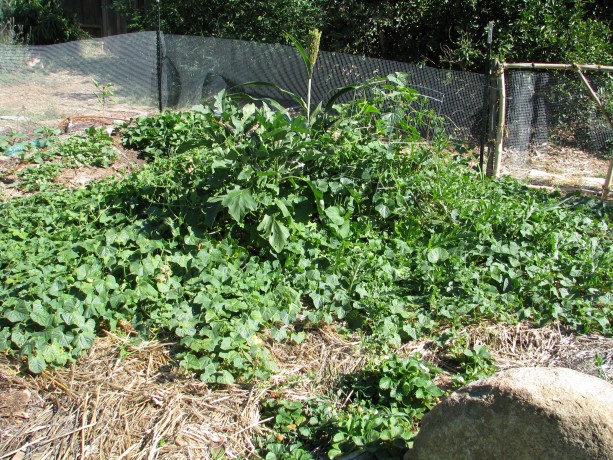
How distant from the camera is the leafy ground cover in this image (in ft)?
11.2

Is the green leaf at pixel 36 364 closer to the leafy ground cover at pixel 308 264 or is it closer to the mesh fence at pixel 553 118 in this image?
the leafy ground cover at pixel 308 264

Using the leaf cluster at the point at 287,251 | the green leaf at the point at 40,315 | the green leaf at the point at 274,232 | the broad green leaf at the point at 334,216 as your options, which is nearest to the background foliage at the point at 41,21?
the leaf cluster at the point at 287,251

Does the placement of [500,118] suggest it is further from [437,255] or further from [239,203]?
[239,203]

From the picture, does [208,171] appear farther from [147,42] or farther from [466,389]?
[147,42]

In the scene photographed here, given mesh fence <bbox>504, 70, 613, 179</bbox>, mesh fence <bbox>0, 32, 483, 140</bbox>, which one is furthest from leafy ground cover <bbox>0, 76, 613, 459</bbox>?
mesh fence <bbox>0, 32, 483, 140</bbox>

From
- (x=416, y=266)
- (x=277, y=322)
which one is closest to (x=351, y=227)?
(x=416, y=266)

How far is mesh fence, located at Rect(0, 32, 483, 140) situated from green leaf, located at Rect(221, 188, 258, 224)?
5054 millimetres

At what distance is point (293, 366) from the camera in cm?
361

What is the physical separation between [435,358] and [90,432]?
6.41ft

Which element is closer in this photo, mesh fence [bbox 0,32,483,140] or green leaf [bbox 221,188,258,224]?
green leaf [bbox 221,188,258,224]

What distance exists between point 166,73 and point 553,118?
5597mm

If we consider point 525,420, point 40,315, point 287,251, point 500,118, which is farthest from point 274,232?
point 500,118

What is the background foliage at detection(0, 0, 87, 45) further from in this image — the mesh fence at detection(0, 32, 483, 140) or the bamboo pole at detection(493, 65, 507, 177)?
the bamboo pole at detection(493, 65, 507, 177)

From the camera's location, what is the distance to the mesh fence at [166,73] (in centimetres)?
877
